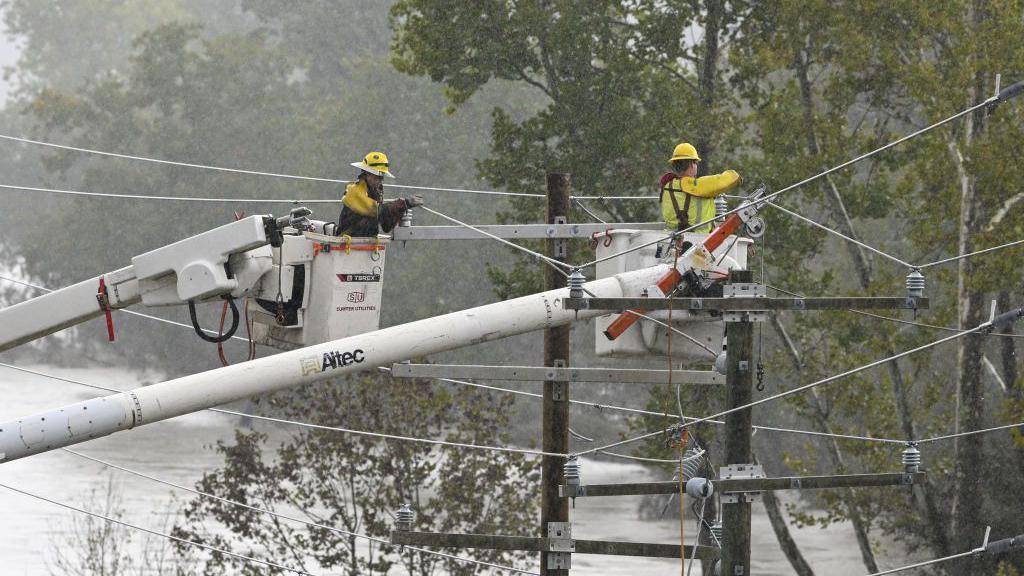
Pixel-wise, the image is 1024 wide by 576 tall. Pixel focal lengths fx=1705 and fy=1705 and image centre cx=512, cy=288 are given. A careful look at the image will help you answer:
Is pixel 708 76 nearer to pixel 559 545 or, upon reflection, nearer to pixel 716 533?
pixel 716 533

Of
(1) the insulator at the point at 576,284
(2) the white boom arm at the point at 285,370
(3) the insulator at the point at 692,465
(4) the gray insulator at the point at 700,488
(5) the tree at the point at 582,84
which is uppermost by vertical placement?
(5) the tree at the point at 582,84

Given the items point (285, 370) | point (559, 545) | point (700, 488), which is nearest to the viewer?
point (285, 370)

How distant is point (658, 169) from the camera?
30.1 meters

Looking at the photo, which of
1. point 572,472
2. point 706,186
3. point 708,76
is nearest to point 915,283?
point 706,186

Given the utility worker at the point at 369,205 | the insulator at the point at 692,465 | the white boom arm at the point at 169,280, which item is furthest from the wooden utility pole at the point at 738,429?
the white boom arm at the point at 169,280

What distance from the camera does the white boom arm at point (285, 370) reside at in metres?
11.3

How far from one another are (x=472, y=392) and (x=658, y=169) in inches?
234

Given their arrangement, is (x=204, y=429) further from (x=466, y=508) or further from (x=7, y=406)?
(x=466, y=508)

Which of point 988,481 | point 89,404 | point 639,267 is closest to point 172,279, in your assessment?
point 89,404

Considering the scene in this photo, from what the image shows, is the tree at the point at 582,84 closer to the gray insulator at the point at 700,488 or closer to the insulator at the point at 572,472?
the insulator at the point at 572,472

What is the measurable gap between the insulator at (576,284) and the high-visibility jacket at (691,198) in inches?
78.3

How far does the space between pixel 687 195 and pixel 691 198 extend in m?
0.04

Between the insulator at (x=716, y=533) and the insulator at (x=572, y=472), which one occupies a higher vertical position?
the insulator at (x=572, y=472)

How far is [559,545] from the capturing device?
51.4 ft
